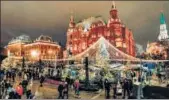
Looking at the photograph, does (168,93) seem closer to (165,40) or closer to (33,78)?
(165,40)

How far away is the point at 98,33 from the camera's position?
5711 mm

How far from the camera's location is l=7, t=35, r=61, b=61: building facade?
18.9 ft

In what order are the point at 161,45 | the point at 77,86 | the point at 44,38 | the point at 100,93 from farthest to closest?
the point at 44,38 < the point at 161,45 < the point at 77,86 < the point at 100,93

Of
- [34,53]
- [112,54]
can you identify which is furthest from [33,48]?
[112,54]

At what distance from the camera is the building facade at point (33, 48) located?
5766 mm

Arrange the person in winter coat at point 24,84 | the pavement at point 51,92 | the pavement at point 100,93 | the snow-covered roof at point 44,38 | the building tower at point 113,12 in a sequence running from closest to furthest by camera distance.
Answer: the pavement at point 100,93, the pavement at point 51,92, the person in winter coat at point 24,84, the building tower at point 113,12, the snow-covered roof at point 44,38

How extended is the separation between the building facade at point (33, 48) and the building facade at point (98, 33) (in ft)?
0.94

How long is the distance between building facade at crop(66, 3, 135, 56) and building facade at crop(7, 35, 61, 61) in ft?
0.94

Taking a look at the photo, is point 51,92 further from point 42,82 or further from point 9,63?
point 9,63

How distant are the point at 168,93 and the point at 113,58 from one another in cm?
115

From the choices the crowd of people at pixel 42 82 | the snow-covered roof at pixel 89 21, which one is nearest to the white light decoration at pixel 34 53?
the crowd of people at pixel 42 82

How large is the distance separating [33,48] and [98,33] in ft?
4.09

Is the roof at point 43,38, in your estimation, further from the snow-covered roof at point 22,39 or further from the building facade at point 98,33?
the building facade at point 98,33

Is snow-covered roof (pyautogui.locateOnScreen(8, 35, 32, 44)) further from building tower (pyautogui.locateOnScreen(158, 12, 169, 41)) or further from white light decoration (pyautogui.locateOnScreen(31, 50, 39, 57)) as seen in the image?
building tower (pyautogui.locateOnScreen(158, 12, 169, 41))
